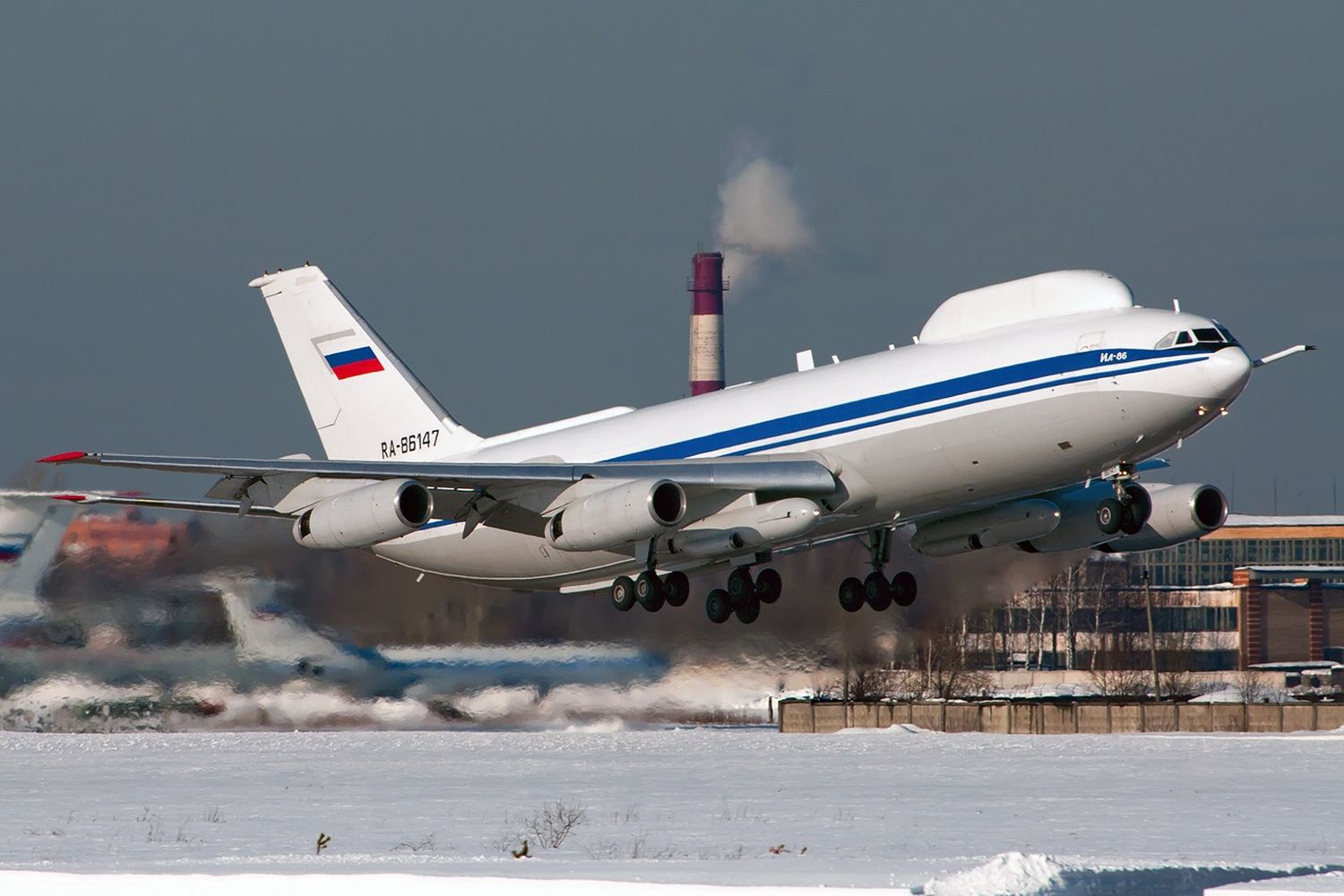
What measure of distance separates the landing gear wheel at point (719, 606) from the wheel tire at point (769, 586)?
1141mm

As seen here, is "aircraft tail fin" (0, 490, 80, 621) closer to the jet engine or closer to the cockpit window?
the jet engine

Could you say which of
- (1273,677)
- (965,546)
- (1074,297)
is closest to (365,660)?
(965,546)

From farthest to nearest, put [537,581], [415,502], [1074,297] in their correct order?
[537,581] < [415,502] < [1074,297]

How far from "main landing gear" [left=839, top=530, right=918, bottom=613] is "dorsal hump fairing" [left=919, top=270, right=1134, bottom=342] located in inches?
259

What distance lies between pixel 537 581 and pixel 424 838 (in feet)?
27.4

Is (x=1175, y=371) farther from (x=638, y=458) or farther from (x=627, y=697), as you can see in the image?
(x=627, y=697)

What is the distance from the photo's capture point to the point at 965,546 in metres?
41.4

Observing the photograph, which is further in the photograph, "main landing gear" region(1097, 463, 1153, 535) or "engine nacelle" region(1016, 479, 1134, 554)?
"engine nacelle" region(1016, 479, 1134, 554)

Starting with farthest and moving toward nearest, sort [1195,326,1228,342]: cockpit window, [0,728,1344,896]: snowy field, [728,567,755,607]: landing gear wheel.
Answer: [728,567,755,607]: landing gear wheel < [1195,326,1228,342]: cockpit window < [0,728,1344,896]: snowy field

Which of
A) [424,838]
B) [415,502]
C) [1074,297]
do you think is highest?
[1074,297]

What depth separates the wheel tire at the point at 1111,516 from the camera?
36625mm

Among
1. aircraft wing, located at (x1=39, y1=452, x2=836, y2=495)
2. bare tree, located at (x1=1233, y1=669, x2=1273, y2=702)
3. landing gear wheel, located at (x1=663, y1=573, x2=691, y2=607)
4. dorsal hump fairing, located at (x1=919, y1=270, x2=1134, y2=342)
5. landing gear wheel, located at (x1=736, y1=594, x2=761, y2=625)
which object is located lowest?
bare tree, located at (x1=1233, y1=669, x2=1273, y2=702)

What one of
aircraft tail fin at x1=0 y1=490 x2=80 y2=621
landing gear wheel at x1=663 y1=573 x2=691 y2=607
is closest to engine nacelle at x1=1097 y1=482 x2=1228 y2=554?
landing gear wheel at x1=663 y1=573 x2=691 y2=607

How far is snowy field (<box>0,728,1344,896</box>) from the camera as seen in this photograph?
24953 mm
